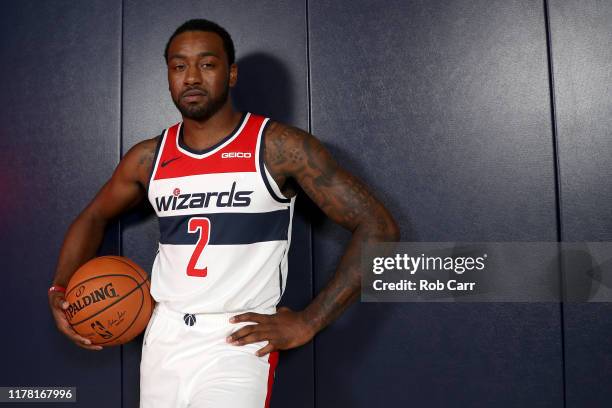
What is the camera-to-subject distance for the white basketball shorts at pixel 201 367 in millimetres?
1544

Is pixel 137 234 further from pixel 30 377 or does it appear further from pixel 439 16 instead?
pixel 439 16

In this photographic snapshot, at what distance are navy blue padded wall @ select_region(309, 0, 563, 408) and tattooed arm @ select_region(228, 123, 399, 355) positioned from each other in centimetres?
40

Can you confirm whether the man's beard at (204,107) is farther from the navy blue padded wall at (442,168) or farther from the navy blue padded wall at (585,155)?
the navy blue padded wall at (585,155)

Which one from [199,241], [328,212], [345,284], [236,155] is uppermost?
[236,155]

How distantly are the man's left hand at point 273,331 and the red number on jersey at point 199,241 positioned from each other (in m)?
0.20

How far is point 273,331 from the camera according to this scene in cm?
163

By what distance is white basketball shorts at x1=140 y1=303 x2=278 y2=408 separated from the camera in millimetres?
1544

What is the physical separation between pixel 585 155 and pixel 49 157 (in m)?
2.30

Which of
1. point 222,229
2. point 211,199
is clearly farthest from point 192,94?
point 222,229

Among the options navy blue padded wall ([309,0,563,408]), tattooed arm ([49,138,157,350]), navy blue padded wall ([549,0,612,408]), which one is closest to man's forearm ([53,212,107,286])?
tattooed arm ([49,138,157,350])

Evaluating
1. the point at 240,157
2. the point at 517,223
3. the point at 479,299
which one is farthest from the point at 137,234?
the point at 517,223

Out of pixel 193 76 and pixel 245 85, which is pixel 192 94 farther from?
pixel 245 85

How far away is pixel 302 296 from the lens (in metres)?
2.09

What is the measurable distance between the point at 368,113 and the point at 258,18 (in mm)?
643
